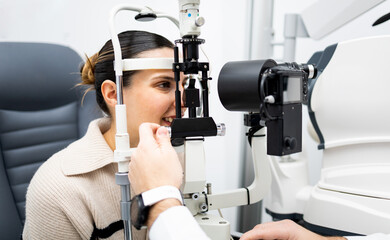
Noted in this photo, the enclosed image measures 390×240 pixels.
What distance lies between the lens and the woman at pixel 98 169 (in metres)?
0.90

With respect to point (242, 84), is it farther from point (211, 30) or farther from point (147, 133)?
point (211, 30)

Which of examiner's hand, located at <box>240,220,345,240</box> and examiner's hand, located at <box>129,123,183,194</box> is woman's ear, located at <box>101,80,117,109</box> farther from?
examiner's hand, located at <box>240,220,345,240</box>

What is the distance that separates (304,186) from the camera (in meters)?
1.25

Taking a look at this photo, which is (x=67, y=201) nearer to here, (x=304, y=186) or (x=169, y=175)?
(x=169, y=175)

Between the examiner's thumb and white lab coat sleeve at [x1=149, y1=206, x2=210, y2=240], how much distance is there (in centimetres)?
15

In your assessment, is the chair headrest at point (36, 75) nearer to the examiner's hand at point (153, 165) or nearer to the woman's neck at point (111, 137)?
the woman's neck at point (111, 137)

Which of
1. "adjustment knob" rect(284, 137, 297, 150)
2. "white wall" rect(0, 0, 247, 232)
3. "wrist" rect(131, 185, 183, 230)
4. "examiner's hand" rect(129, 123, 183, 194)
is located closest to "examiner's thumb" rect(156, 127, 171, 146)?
"examiner's hand" rect(129, 123, 183, 194)

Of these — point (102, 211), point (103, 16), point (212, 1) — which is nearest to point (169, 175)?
point (102, 211)

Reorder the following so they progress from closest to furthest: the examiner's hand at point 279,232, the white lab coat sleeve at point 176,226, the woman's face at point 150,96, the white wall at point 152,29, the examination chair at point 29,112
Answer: the white lab coat sleeve at point 176,226, the examiner's hand at point 279,232, the woman's face at point 150,96, the examination chair at point 29,112, the white wall at point 152,29

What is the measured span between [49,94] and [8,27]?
401 millimetres

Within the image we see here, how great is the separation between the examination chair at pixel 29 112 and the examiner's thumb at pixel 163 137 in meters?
0.80

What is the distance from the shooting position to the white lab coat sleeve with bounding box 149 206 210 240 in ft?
1.87

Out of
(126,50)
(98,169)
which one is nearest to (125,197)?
(98,169)

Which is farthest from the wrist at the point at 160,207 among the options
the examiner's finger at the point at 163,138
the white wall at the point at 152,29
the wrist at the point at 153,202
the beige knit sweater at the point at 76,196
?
the white wall at the point at 152,29
